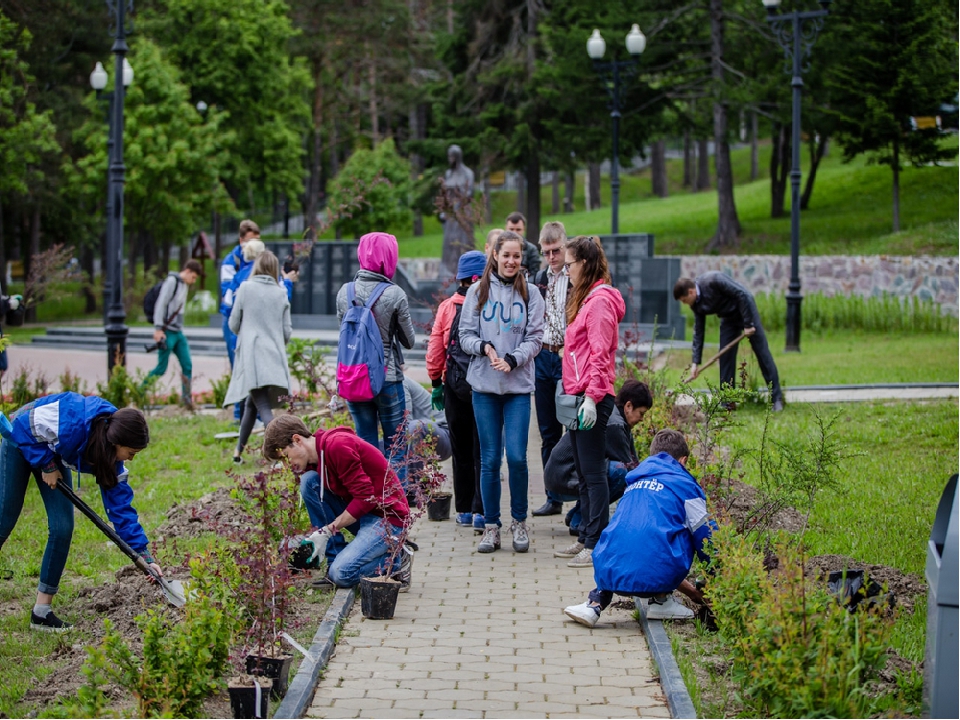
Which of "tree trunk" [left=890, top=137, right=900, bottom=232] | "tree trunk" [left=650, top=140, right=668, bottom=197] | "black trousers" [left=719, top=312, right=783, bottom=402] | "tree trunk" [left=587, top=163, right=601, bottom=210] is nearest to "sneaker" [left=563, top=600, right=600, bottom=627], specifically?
"black trousers" [left=719, top=312, right=783, bottom=402]

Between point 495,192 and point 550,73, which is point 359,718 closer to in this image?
point 550,73

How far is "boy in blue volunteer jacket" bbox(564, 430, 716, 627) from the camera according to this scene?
539 cm

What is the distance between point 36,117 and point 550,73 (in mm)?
13650

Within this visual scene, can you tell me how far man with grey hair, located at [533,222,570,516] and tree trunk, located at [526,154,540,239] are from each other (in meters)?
23.6

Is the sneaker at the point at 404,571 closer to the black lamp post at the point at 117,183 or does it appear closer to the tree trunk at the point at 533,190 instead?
the black lamp post at the point at 117,183

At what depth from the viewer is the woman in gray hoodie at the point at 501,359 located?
22.6ft

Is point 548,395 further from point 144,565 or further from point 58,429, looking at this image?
point 58,429

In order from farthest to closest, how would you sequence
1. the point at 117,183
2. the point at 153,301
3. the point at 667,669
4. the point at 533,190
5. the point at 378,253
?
the point at 533,190 < the point at 117,183 < the point at 153,301 < the point at 378,253 < the point at 667,669

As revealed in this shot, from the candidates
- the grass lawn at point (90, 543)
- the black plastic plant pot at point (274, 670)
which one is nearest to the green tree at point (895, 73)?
the grass lawn at point (90, 543)

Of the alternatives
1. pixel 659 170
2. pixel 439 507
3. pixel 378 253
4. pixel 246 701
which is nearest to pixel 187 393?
pixel 439 507

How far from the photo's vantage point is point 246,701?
14.1 feet

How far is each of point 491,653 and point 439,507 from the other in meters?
2.77

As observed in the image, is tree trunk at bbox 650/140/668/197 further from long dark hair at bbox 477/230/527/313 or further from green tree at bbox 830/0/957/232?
long dark hair at bbox 477/230/527/313

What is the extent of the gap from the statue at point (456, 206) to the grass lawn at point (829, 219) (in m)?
11.3
